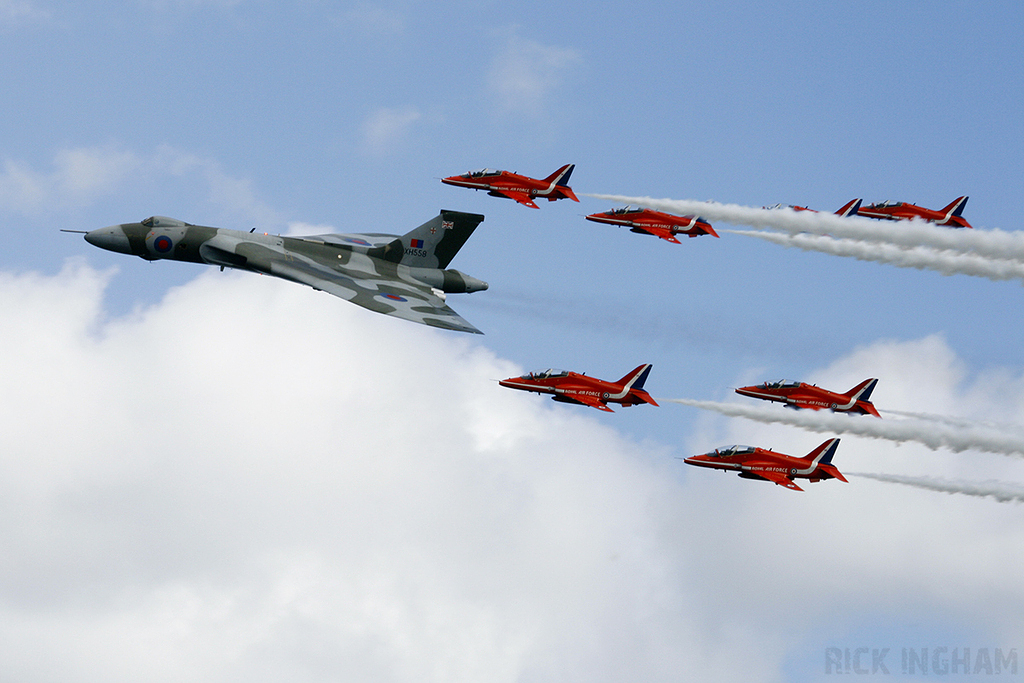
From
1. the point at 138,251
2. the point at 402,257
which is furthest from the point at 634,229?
the point at 138,251

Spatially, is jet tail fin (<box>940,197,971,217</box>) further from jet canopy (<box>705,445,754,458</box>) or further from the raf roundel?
the raf roundel

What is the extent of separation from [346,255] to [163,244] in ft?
27.7

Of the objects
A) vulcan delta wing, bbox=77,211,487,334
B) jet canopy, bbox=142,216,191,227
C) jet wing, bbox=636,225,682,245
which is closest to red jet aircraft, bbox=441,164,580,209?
jet wing, bbox=636,225,682,245

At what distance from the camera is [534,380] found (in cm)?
6325

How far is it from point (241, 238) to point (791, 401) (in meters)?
29.4

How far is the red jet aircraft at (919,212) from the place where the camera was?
7888cm

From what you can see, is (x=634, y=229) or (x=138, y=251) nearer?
(x=138, y=251)

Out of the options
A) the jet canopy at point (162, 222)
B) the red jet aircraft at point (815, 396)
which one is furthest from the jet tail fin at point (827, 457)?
the jet canopy at point (162, 222)

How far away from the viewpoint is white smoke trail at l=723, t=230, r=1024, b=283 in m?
61.6

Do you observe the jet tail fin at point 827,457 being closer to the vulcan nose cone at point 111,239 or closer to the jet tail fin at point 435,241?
the jet tail fin at point 435,241

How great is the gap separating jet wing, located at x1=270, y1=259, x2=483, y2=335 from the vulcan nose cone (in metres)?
7.82

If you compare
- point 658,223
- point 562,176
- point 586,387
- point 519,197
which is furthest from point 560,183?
point 586,387

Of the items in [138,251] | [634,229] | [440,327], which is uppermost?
[634,229]

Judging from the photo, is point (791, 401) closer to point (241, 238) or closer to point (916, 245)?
point (916, 245)
